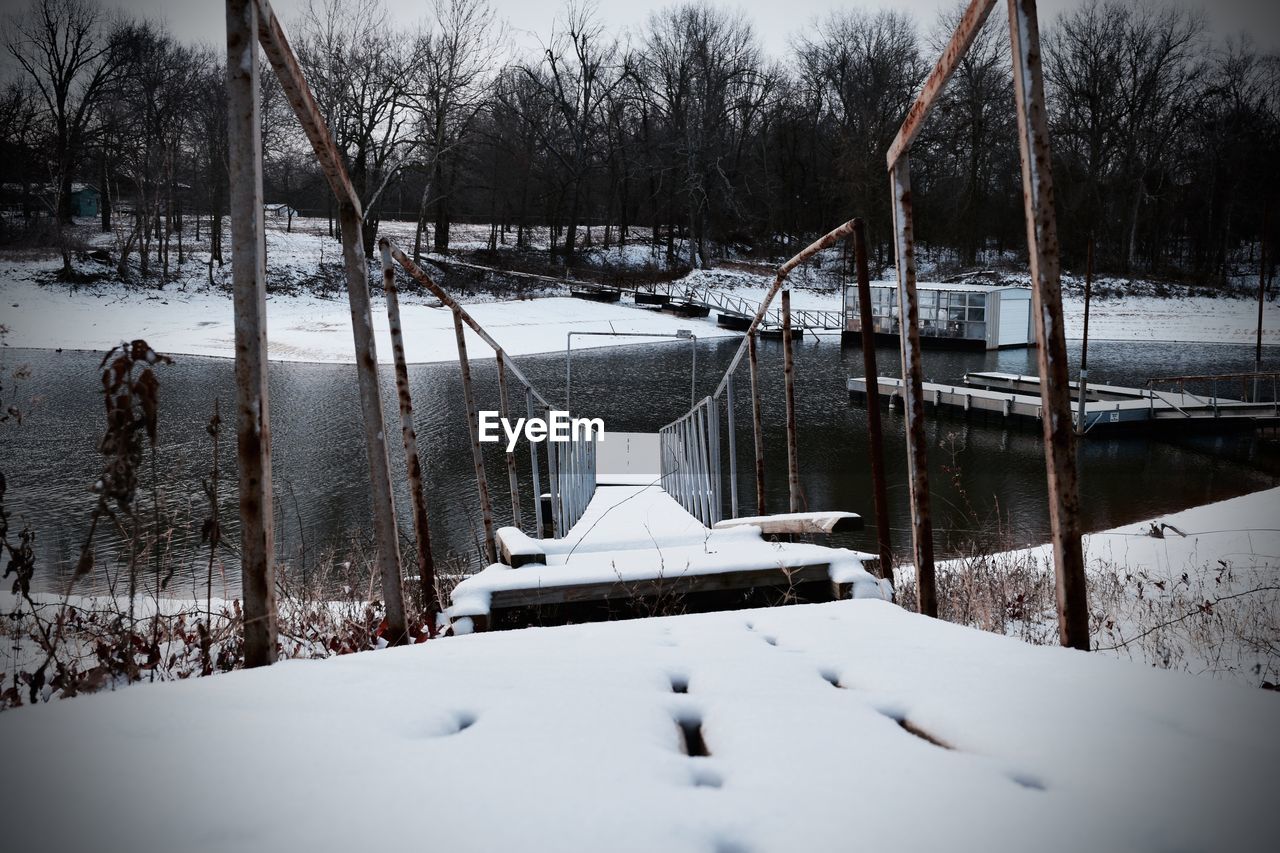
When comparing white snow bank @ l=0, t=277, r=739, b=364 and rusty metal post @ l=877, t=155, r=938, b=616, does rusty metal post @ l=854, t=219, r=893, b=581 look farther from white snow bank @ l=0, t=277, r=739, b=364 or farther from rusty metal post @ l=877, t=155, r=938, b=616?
white snow bank @ l=0, t=277, r=739, b=364

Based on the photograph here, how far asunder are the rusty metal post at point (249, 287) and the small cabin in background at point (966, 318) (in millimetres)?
25156

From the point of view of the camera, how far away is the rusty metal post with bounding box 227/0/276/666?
1331 millimetres

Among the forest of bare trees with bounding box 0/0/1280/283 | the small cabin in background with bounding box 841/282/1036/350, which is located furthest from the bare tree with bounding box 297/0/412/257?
the small cabin in background with bounding box 841/282/1036/350

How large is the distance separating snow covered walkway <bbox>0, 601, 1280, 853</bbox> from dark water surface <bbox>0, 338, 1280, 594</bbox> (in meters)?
4.49

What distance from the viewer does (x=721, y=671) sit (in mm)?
1387

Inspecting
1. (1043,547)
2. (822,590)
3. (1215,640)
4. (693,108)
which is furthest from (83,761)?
(693,108)

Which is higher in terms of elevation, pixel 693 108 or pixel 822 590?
pixel 693 108

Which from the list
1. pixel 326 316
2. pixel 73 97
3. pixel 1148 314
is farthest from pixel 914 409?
pixel 1148 314

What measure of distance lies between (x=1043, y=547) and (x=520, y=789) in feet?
24.2

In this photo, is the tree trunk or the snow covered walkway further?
the tree trunk

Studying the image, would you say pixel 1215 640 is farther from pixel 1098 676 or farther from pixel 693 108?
pixel 693 108

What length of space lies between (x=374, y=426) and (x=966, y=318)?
26.5m

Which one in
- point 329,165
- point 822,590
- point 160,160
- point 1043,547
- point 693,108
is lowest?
point 1043,547

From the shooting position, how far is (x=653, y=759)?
3.36 ft
